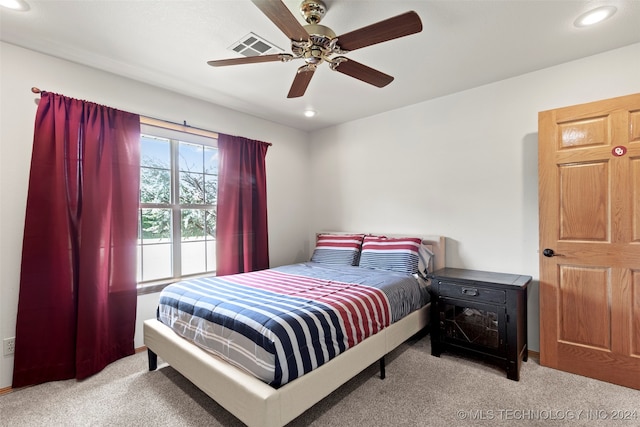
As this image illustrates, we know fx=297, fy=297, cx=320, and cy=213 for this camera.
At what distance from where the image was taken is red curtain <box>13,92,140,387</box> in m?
2.16

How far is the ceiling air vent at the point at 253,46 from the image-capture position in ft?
6.88

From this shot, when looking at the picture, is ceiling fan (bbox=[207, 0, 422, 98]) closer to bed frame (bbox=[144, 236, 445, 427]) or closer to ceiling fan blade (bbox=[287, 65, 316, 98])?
ceiling fan blade (bbox=[287, 65, 316, 98])

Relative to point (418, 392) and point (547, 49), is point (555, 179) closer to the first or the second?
point (547, 49)

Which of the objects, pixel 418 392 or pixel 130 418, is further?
pixel 418 392

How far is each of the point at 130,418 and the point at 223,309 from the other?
34.2 inches

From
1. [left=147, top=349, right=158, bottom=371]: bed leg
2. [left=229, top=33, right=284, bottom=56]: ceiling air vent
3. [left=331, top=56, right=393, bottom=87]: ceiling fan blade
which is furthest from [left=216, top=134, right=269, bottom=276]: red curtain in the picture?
[left=331, top=56, right=393, bottom=87]: ceiling fan blade

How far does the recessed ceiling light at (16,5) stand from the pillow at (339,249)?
3.05m

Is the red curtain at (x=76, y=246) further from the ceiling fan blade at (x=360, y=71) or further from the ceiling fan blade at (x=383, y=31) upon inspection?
the ceiling fan blade at (x=383, y=31)

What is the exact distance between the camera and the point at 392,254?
9.89 ft

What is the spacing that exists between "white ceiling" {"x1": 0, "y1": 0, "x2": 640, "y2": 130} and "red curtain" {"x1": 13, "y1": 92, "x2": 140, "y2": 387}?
497 millimetres

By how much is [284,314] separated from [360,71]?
1627 mm

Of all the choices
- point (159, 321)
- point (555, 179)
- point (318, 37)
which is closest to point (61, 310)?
point (159, 321)

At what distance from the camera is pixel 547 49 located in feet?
7.38

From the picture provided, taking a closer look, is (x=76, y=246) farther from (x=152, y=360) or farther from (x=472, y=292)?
(x=472, y=292)
